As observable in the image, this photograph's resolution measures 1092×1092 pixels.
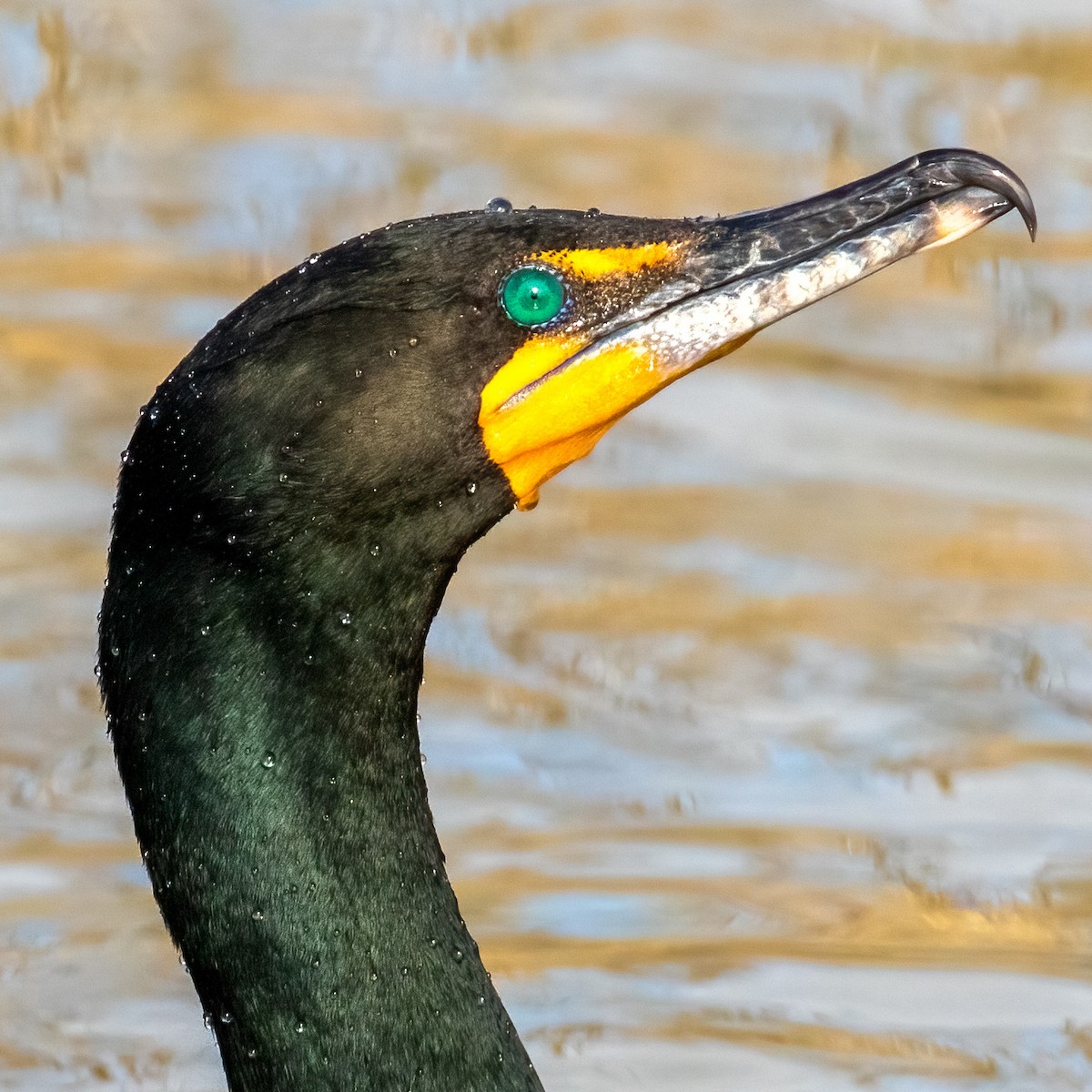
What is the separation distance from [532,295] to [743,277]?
1.18ft

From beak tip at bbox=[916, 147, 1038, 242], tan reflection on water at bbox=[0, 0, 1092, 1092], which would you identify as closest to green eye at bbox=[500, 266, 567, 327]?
beak tip at bbox=[916, 147, 1038, 242]

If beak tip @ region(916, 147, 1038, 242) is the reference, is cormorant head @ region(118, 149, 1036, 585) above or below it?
below

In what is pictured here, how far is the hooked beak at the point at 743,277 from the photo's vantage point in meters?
4.32

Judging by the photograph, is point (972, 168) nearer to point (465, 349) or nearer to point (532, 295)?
point (532, 295)

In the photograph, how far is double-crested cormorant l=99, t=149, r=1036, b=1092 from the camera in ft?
13.5

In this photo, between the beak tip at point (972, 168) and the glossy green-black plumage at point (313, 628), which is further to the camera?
the beak tip at point (972, 168)

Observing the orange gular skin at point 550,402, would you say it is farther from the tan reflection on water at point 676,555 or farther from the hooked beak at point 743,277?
the tan reflection on water at point 676,555

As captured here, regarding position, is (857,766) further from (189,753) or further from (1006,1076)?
(189,753)

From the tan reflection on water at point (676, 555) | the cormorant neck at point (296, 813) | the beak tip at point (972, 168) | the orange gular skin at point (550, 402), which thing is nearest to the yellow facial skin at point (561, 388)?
the orange gular skin at point (550, 402)

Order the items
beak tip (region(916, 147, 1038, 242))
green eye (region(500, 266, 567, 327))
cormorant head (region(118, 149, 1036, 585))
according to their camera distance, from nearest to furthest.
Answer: cormorant head (region(118, 149, 1036, 585))
green eye (region(500, 266, 567, 327))
beak tip (region(916, 147, 1038, 242))

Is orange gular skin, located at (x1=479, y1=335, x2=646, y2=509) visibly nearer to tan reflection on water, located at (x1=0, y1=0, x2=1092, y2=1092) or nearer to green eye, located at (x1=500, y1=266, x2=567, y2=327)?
green eye, located at (x1=500, y1=266, x2=567, y2=327)

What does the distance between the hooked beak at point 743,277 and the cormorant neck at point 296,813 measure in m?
0.39

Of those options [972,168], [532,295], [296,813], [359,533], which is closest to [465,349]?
[532,295]

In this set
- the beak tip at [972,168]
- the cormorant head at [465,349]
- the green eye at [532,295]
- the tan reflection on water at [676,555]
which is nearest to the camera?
the cormorant head at [465,349]
